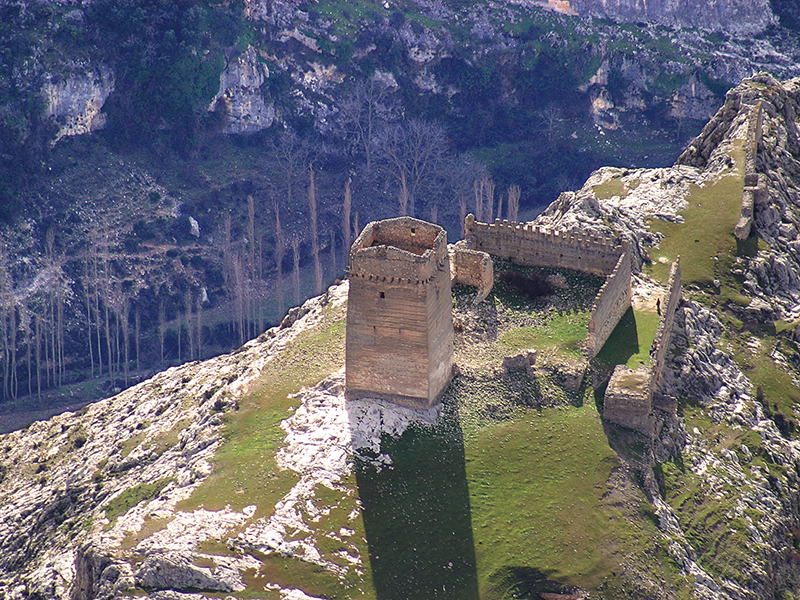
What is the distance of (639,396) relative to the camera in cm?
7988

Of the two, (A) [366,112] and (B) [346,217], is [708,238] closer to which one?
(B) [346,217]

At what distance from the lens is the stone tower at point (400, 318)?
75.1 meters

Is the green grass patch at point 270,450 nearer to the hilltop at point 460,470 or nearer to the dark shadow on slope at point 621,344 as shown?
the hilltop at point 460,470

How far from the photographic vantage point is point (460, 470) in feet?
247

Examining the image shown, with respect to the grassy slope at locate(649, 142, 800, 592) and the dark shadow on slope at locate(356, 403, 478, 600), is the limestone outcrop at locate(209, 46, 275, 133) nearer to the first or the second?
the grassy slope at locate(649, 142, 800, 592)

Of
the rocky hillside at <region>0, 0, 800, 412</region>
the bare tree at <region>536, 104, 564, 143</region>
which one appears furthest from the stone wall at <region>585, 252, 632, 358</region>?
the bare tree at <region>536, 104, 564, 143</region>

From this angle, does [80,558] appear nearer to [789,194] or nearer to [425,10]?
[789,194]

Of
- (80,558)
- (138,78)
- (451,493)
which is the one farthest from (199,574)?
(138,78)

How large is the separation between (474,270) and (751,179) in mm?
35939

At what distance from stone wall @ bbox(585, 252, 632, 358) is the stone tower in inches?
436

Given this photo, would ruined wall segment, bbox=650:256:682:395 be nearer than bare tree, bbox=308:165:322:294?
Yes

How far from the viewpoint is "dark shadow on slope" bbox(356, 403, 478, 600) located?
225 feet

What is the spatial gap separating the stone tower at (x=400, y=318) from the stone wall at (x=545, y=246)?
1559cm

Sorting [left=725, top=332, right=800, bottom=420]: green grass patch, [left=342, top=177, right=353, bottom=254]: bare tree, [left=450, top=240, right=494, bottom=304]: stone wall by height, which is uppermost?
[left=450, top=240, right=494, bottom=304]: stone wall
